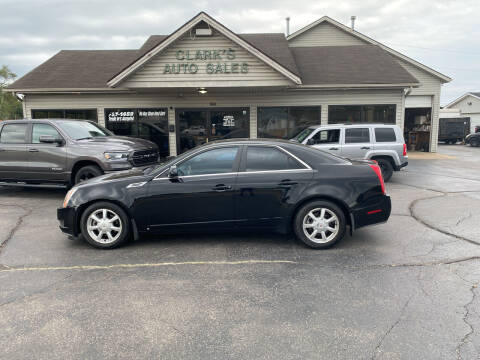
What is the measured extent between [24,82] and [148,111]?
5195mm

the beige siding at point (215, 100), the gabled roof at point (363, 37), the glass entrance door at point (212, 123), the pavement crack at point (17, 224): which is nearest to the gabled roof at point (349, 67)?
the beige siding at point (215, 100)

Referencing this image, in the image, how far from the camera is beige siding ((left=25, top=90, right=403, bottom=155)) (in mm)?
15211

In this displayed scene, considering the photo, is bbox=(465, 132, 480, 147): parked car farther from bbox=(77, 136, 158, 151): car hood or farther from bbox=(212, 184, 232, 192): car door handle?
bbox=(212, 184, 232, 192): car door handle

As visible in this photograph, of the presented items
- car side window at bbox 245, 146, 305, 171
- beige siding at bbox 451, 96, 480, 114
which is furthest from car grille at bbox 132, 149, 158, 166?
beige siding at bbox 451, 96, 480, 114

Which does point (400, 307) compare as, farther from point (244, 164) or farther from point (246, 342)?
point (244, 164)

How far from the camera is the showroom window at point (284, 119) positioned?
50.5ft

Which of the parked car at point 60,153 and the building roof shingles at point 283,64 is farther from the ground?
the building roof shingles at point 283,64

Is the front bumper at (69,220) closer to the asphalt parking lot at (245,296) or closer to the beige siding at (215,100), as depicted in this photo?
the asphalt parking lot at (245,296)

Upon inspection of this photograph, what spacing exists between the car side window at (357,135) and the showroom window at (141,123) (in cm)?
832

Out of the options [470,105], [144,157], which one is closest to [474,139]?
[470,105]

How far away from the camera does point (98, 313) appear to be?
3342mm

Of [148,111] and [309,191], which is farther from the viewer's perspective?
[148,111]

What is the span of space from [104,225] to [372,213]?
12.3 ft

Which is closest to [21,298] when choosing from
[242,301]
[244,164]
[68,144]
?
[242,301]
